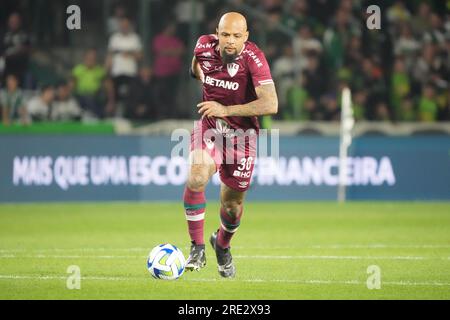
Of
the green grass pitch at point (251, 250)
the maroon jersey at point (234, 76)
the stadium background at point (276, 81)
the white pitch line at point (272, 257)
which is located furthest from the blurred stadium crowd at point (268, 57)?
the maroon jersey at point (234, 76)

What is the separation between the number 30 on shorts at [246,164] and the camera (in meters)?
10.4

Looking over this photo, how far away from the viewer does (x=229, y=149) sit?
1045 cm

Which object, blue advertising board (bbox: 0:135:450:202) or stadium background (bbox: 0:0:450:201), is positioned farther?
stadium background (bbox: 0:0:450:201)

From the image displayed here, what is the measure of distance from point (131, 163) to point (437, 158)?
18.7 ft

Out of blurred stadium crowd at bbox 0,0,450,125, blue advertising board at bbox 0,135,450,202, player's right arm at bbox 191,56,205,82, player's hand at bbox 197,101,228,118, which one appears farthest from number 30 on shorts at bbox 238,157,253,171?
blurred stadium crowd at bbox 0,0,450,125

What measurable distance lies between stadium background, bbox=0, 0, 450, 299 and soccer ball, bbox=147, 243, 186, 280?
3.77 m

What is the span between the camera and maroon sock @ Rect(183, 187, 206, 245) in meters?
10.4

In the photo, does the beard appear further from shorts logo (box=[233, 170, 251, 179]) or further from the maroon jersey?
shorts logo (box=[233, 170, 251, 179])

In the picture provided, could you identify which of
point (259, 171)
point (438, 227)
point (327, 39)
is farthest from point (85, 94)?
point (438, 227)

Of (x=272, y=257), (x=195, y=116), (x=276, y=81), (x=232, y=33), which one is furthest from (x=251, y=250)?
(x=276, y=81)

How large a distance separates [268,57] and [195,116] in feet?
6.69

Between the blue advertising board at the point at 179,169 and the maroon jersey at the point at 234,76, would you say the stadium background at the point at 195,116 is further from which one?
the maroon jersey at the point at 234,76
